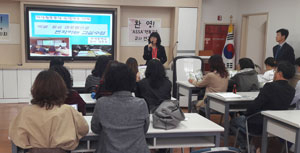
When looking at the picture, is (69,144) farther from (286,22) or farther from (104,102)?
(286,22)

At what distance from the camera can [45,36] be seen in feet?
21.4

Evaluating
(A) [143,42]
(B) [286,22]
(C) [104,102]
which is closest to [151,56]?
(A) [143,42]

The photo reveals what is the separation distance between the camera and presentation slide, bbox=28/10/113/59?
6453 mm

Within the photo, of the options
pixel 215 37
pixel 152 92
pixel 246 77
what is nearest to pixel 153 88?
pixel 152 92

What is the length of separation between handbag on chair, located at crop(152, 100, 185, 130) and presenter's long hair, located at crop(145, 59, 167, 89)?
611mm

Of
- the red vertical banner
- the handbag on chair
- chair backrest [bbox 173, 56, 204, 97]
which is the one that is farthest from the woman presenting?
the handbag on chair

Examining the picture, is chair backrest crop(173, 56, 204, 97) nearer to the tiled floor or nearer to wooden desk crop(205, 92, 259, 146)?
the tiled floor

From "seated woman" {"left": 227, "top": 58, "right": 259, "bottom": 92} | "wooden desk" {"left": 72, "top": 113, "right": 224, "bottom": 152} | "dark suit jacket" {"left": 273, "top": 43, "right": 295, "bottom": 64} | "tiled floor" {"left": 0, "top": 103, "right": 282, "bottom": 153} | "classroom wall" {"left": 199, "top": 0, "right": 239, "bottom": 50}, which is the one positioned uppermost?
"classroom wall" {"left": 199, "top": 0, "right": 239, "bottom": 50}

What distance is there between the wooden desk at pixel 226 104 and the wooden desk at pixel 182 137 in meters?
1.08

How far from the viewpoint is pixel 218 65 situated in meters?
4.17

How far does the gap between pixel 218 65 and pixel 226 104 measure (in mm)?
729

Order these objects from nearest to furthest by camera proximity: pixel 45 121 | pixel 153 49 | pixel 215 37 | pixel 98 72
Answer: pixel 45 121 → pixel 98 72 → pixel 153 49 → pixel 215 37

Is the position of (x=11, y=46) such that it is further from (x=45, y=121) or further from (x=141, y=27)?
(x=45, y=121)

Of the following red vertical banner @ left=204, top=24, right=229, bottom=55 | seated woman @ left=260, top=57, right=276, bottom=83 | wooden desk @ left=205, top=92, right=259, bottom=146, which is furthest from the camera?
red vertical banner @ left=204, top=24, right=229, bottom=55
